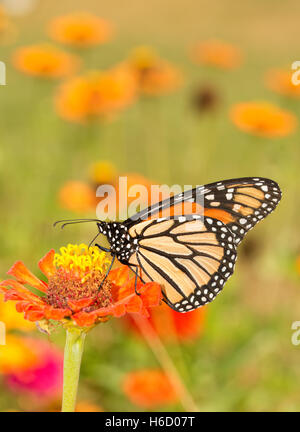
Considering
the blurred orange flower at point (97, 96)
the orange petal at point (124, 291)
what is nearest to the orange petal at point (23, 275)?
the orange petal at point (124, 291)

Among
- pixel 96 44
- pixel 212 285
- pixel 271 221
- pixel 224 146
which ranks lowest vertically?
pixel 212 285

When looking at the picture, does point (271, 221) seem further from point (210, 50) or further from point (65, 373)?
point (65, 373)

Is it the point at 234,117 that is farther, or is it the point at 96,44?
the point at 96,44

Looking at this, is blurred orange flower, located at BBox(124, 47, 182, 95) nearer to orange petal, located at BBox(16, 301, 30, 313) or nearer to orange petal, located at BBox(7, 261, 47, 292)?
orange petal, located at BBox(7, 261, 47, 292)

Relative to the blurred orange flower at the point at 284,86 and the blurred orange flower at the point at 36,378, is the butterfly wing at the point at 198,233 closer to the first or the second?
the blurred orange flower at the point at 36,378

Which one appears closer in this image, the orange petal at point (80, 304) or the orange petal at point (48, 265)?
the orange petal at point (80, 304)

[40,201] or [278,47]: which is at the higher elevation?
[278,47]
